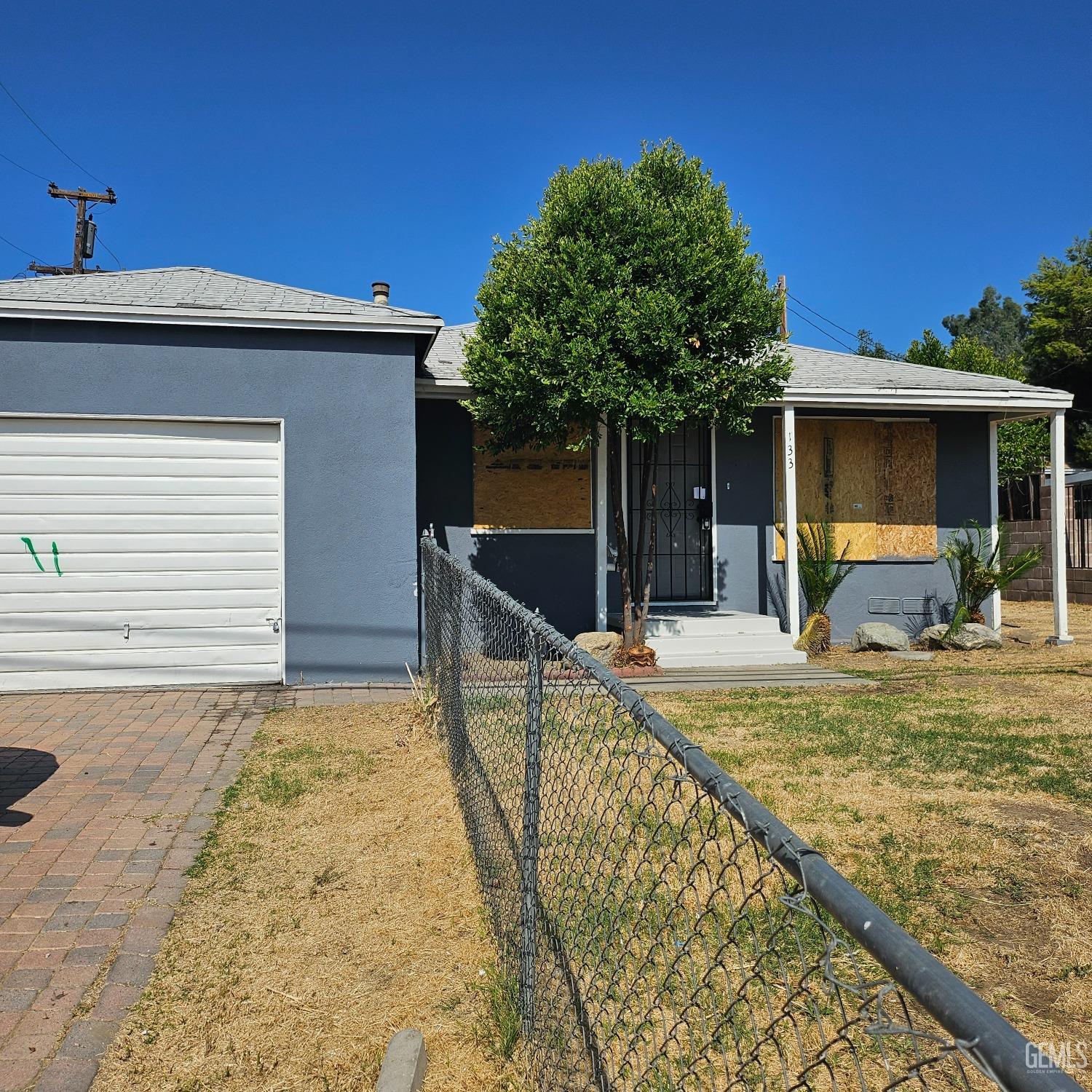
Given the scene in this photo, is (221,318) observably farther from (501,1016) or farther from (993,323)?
(993,323)

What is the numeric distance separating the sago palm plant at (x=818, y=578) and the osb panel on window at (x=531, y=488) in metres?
2.83

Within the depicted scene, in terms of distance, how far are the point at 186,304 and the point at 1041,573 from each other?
51.7 feet

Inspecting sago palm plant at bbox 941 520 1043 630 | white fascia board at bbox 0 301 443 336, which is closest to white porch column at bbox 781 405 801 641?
sago palm plant at bbox 941 520 1043 630

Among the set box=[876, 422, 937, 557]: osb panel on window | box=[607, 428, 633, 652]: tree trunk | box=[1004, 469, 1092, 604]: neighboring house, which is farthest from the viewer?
box=[1004, 469, 1092, 604]: neighboring house

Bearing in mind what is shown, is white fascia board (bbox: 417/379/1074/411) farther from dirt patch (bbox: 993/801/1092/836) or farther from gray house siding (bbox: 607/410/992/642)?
dirt patch (bbox: 993/801/1092/836)

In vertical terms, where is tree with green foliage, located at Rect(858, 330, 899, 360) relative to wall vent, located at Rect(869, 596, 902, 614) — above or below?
above

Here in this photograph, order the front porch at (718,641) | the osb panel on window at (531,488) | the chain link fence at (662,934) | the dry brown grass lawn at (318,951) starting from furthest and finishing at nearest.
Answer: the osb panel on window at (531,488) < the front porch at (718,641) < the dry brown grass lawn at (318,951) < the chain link fence at (662,934)

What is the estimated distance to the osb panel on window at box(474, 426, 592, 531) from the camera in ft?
36.2

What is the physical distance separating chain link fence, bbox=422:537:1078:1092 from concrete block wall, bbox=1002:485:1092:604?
14.3 meters

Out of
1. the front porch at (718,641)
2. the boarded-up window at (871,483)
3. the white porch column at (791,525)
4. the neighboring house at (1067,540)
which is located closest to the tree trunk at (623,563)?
the front porch at (718,641)

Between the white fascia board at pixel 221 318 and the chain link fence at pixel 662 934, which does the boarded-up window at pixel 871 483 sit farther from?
the chain link fence at pixel 662 934

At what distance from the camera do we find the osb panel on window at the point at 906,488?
41.2ft

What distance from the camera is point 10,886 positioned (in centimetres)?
419

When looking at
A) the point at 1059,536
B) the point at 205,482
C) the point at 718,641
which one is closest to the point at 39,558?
the point at 205,482
